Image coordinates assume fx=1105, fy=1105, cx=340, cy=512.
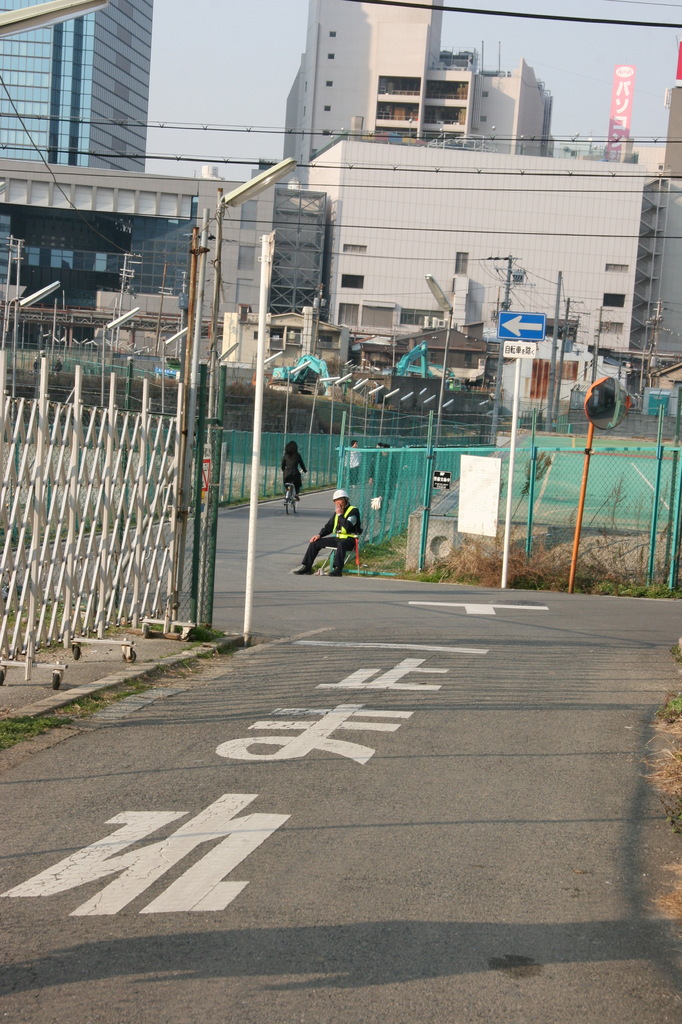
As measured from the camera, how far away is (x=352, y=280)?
96188 mm

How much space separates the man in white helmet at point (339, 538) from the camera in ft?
57.8

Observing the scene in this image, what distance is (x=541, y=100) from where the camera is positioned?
124875 millimetres

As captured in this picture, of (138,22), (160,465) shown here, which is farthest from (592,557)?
(138,22)

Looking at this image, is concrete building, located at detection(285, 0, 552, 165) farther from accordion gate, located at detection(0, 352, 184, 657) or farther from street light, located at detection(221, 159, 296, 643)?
accordion gate, located at detection(0, 352, 184, 657)

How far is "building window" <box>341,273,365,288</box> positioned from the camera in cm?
9581

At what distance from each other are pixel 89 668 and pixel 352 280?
89.9m

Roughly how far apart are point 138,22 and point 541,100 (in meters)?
83.1

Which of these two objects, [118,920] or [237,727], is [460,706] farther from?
[118,920]

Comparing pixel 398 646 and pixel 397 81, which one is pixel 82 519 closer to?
pixel 398 646

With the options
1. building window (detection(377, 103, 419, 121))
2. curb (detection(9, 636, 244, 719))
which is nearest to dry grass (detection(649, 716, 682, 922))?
curb (detection(9, 636, 244, 719))

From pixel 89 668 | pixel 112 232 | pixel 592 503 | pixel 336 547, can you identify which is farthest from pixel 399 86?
pixel 89 668

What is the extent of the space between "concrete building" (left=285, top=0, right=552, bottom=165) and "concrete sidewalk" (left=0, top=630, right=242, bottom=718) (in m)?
104

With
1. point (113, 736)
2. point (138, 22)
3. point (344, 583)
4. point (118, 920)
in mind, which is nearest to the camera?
point (118, 920)

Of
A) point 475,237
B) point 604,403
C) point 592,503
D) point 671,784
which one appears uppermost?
point 475,237
